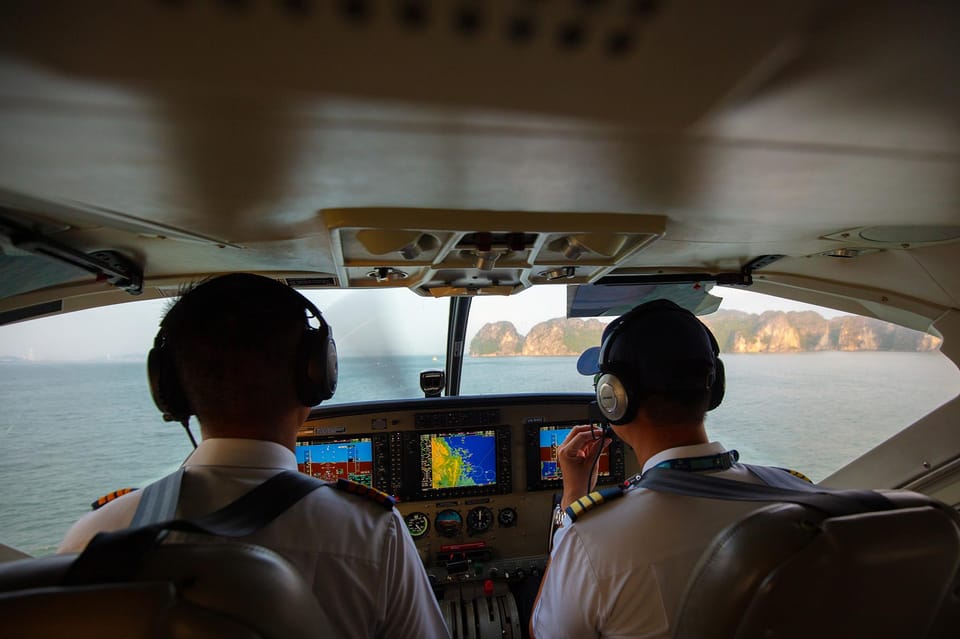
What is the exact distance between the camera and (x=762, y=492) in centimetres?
106

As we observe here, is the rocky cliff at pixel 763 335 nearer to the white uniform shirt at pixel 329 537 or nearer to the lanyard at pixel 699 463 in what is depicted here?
the lanyard at pixel 699 463

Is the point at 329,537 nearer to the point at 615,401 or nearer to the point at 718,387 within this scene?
the point at 615,401

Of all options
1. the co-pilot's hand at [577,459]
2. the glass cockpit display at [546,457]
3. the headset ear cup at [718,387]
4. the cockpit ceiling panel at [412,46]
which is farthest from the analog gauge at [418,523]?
the cockpit ceiling panel at [412,46]

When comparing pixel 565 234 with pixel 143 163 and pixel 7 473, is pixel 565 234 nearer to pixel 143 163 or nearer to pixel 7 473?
pixel 143 163

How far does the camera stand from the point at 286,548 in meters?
0.89

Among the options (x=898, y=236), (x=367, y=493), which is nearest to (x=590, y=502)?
(x=367, y=493)

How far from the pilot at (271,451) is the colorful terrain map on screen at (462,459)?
146 cm

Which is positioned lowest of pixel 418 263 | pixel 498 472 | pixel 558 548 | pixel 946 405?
pixel 498 472

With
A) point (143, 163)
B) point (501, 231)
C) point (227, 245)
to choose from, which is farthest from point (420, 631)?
point (227, 245)

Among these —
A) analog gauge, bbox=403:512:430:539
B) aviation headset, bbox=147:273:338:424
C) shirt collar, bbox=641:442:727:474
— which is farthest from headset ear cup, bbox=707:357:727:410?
analog gauge, bbox=403:512:430:539

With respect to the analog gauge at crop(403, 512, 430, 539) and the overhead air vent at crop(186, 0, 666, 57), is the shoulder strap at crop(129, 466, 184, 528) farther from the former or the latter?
the analog gauge at crop(403, 512, 430, 539)

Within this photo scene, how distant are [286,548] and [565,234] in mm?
1055

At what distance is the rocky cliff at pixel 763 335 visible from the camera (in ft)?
9.01

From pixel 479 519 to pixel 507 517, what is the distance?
0.50ft
